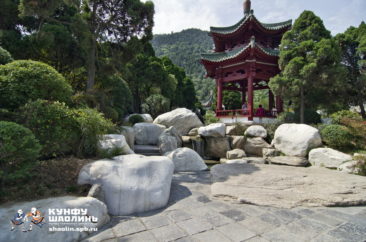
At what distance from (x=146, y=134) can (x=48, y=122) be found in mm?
6081

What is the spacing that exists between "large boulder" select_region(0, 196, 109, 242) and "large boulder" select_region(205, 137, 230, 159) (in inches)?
314

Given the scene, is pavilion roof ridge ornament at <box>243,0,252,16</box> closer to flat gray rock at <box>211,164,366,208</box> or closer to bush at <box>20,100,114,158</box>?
flat gray rock at <box>211,164,366,208</box>

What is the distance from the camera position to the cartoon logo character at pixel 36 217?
228cm

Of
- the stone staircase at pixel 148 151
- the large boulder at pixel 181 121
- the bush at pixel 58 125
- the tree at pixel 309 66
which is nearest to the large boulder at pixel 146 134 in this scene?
the stone staircase at pixel 148 151

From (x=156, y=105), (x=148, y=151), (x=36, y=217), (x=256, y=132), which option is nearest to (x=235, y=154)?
(x=256, y=132)

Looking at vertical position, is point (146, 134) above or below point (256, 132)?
below

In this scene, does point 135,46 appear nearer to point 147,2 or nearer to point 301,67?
point 147,2

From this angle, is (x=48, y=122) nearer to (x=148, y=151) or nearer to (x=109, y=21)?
(x=148, y=151)

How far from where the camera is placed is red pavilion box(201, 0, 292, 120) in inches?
464

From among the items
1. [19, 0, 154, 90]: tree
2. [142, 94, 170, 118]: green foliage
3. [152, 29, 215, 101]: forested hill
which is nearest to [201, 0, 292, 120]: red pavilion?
[142, 94, 170, 118]: green foliage

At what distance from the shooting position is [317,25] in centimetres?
927

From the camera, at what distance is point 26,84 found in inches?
165

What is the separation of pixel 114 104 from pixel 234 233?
12.4m

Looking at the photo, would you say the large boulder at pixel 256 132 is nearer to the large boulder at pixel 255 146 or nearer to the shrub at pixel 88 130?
the large boulder at pixel 255 146
